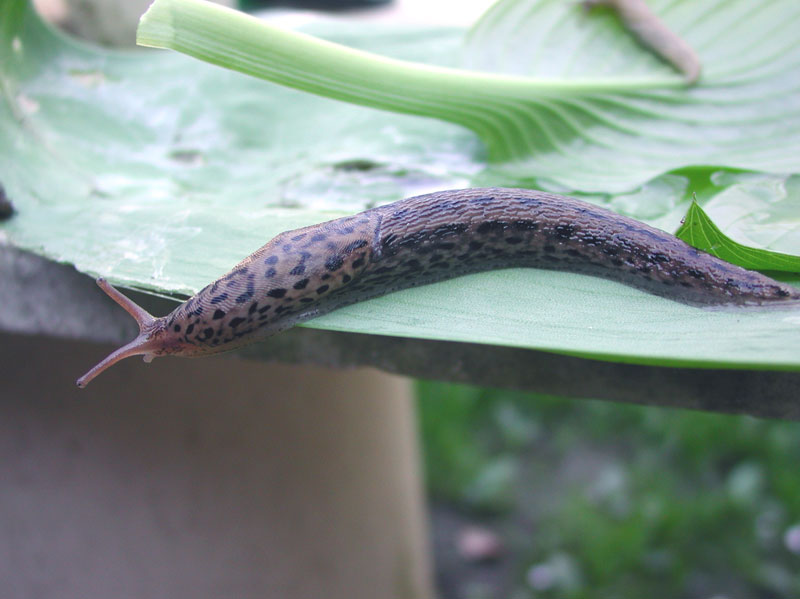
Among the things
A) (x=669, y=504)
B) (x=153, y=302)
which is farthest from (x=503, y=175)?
(x=669, y=504)

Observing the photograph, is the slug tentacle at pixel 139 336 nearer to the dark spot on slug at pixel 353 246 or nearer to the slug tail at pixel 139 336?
the slug tail at pixel 139 336

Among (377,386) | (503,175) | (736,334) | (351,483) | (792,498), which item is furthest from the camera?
(792,498)

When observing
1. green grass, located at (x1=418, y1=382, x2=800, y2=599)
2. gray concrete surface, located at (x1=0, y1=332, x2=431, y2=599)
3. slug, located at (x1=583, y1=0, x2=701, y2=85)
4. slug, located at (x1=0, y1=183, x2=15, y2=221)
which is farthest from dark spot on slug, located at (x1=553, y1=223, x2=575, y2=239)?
green grass, located at (x1=418, y1=382, x2=800, y2=599)

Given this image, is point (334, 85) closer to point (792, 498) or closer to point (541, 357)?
point (541, 357)

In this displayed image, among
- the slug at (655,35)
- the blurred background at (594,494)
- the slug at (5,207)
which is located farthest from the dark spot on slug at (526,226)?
the blurred background at (594,494)

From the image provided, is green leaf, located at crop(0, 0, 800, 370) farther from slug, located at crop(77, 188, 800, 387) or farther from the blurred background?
the blurred background
